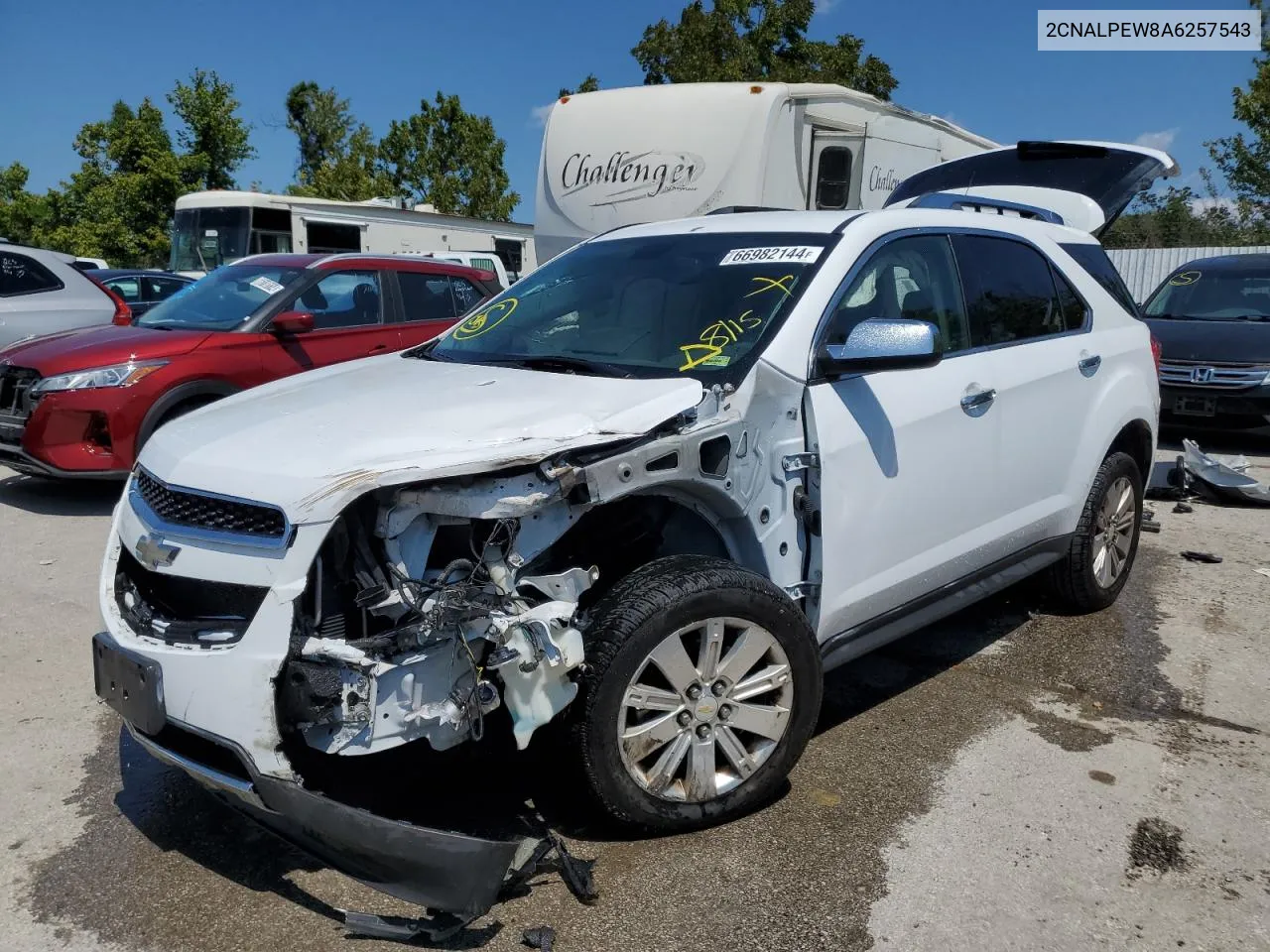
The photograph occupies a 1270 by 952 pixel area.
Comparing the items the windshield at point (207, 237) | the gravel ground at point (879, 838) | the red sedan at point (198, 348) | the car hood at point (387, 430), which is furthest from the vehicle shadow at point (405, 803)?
the windshield at point (207, 237)

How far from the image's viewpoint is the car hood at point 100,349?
6.79m

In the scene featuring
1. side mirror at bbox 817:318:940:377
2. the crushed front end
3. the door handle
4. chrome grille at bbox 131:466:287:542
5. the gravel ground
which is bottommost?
the gravel ground

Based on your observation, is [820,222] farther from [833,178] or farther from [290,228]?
[290,228]

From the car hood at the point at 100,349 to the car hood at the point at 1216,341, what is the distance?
321 inches

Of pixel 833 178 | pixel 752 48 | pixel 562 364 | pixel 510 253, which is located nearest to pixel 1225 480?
pixel 833 178

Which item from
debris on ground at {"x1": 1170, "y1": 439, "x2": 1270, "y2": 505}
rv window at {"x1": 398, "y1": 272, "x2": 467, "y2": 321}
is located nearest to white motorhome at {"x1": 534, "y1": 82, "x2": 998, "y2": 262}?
rv window at {"x1": 398, "y1": 272, "x2": 467, "y2": 321}

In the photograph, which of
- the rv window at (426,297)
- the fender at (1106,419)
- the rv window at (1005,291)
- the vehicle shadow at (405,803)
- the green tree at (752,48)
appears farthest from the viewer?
the green tree at (752,48)

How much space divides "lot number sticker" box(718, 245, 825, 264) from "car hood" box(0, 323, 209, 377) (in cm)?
477

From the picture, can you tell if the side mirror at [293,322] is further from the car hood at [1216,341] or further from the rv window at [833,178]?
the car hood at [1216,341]

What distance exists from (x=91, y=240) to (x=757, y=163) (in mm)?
30051

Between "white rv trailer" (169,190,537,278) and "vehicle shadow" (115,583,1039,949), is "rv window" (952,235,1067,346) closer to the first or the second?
"vehicle shadow" (115,583,1039,949)

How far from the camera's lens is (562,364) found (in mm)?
3436

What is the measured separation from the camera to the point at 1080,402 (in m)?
4.42

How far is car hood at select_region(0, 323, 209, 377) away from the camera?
22.3 feet
